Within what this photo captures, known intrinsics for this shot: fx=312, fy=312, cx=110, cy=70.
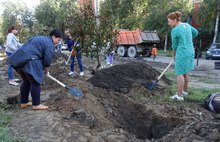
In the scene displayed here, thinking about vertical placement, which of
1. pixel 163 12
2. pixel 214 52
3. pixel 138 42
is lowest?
pixel 214 52

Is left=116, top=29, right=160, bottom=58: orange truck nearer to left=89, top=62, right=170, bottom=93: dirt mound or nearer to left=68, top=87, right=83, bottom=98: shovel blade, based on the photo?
left=89, top=62, right=170, bottom=93: dirt mound

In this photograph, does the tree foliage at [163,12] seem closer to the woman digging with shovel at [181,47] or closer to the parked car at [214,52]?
the parked car at [214,52]

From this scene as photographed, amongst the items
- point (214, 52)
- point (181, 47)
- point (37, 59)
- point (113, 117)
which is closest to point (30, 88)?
point (37, 59)

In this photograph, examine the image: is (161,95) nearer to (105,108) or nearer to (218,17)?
(105,108)

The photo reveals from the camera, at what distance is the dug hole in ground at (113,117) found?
406 centimetres

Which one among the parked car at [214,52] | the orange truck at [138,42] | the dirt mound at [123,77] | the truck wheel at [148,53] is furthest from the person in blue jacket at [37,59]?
the parked car at [214,52]

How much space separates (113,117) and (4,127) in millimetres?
1981

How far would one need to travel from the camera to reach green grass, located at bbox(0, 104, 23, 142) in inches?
153

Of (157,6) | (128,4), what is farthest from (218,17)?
(128,4)

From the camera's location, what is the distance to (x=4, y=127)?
14.9 ft

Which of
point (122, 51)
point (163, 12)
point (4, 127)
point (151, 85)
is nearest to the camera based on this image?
point (4, 127)

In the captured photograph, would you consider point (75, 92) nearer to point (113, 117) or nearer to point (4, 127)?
point (113, 117)

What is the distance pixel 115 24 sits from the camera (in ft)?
29.8

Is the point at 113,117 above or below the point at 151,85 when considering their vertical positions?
below
